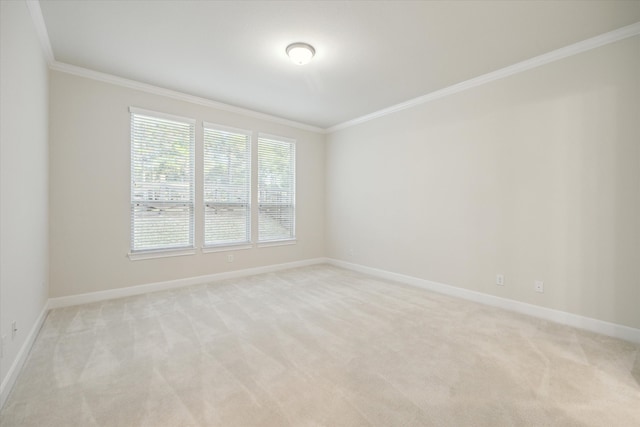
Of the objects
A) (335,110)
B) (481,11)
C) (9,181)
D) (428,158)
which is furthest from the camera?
(335,110)

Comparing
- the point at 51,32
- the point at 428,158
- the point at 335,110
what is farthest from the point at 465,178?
the point at 51,32

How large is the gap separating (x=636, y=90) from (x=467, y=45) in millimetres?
1538

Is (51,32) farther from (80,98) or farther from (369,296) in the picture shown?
(369,296)

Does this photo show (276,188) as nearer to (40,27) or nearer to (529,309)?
(40,27)

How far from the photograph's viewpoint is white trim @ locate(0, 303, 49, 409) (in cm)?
Answer: 178

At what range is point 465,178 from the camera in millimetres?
3859

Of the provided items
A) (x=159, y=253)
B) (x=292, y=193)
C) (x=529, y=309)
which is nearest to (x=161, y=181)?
(x=159, y=253)

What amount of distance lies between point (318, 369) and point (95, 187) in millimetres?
3556

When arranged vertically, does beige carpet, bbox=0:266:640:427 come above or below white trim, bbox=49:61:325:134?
below

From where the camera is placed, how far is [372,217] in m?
5.18

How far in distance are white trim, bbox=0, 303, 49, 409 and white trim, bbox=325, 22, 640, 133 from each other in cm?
516

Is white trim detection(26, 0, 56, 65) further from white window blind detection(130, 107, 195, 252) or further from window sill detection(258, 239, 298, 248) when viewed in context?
window sill detection(258, 239, 298, 248)

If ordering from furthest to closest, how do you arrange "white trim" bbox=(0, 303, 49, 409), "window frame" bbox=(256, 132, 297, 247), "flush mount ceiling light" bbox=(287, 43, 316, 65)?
"window frame" bbox=(256, 132, 297, 247) < "flush mount ceiling light" bbox=(287, 43, 316, 65) < "white trim" bbox=(0, 303, 49, 409)

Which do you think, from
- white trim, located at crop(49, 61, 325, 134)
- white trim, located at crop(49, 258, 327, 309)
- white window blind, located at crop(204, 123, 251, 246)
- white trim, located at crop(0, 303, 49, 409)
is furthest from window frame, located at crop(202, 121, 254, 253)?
white trim, located at crop(0, 303, 49, 409)
